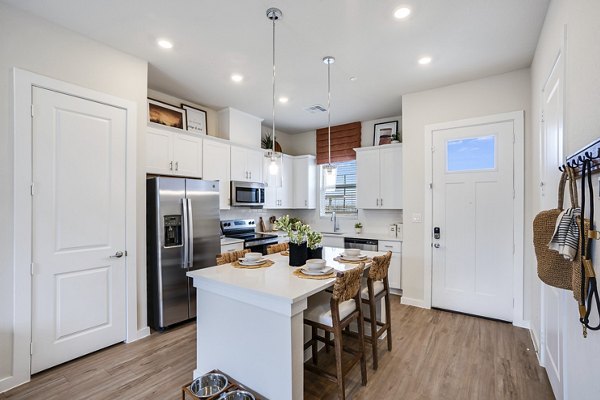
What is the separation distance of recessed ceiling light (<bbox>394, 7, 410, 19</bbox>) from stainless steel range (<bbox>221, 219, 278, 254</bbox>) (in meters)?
3.34

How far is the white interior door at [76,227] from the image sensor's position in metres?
2.39

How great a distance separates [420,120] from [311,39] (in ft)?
6.66

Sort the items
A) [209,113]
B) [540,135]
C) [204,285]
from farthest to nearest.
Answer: [209,113] < [540,135] < [204,285]

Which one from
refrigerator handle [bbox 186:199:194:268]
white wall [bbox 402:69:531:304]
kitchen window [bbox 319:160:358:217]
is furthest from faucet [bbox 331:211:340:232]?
refrigerator handle [bbox 186:199:194:268]

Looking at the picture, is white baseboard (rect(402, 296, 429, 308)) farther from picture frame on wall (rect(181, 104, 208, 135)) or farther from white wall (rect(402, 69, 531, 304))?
picture frame on wall (rect(181, 104, 208, 135))

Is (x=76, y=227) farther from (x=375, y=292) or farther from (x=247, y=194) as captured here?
(x=375, y=292)

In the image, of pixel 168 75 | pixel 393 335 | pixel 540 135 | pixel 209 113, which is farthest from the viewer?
pixel 209 113

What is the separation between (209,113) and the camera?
15.1 feet

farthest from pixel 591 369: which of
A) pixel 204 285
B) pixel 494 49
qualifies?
pixel 494 49

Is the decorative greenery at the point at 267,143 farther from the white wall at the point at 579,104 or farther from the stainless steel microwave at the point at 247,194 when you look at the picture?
the white wall at the point at 579,104

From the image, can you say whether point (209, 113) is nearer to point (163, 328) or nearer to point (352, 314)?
point (163, 328)

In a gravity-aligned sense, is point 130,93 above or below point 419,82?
below

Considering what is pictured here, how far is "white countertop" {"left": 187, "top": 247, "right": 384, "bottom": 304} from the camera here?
1773mm

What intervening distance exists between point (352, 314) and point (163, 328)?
2.27 meters
